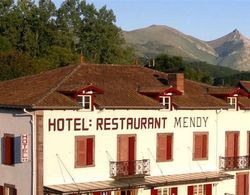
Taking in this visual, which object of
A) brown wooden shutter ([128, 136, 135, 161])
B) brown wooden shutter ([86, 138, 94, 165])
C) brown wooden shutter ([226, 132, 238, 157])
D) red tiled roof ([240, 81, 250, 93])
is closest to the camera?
brown wooden shutter ([86, 138, 94, 165])

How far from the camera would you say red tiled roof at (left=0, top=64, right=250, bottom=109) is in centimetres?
3619

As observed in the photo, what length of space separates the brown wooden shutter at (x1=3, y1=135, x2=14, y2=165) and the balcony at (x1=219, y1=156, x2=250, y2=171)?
14.6 metres

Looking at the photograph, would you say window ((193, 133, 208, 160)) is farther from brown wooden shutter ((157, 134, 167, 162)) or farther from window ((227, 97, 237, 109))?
window ((227, 97, 237, 109))

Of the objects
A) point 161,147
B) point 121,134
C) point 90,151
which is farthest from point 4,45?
point 90,151

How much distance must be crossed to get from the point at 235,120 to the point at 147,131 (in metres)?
8.07

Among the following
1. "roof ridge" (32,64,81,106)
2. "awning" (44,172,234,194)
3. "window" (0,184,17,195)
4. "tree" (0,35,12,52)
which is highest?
"tree" (0,35,12,52)

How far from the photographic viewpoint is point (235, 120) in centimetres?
4475

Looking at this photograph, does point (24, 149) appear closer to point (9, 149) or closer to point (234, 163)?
point (9, 149)

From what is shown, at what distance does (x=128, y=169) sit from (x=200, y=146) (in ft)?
21.7

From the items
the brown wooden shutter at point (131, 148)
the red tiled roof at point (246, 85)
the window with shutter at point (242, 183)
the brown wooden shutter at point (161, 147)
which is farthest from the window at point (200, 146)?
the red tiled roof at point (246, 85)

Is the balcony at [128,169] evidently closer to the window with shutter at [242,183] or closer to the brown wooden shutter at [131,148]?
the brown wooden shutter at [131,148]

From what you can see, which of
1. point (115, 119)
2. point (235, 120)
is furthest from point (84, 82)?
point (235, 120)

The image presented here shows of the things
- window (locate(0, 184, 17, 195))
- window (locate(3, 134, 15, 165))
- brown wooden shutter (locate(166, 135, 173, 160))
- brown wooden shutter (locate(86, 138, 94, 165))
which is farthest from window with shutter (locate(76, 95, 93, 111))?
brown wooden shutter (locate(166, 135, 173, 160))

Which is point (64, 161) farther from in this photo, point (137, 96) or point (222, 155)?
point (222, 155)
